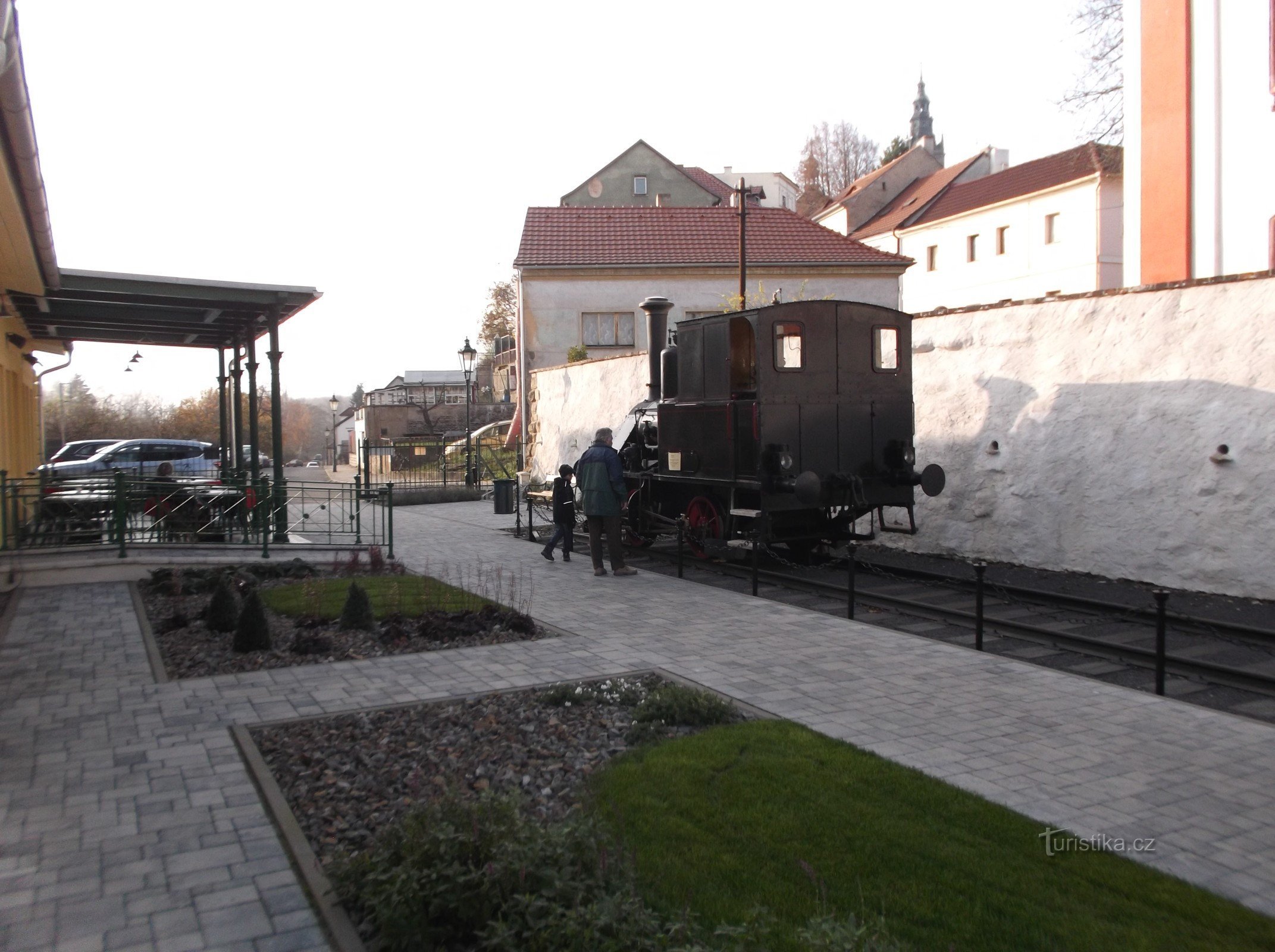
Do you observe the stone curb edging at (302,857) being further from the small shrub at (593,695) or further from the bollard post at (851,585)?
the bollard post at (851,585)

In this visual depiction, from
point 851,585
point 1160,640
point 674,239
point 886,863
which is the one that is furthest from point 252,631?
point 674,239

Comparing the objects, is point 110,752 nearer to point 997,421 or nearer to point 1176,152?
point 997,421

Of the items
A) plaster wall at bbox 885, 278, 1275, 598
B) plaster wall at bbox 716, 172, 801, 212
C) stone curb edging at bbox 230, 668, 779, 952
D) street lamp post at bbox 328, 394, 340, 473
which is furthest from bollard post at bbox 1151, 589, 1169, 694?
Result: plaster wall at bbox 716, 172, 801, 212

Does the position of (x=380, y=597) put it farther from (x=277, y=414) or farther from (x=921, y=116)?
(x=921, y=116)

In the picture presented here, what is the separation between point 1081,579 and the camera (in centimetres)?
1193

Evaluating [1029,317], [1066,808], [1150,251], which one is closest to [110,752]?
[1066,808]

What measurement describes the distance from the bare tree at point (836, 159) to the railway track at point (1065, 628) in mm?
64420

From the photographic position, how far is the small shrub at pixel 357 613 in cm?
918

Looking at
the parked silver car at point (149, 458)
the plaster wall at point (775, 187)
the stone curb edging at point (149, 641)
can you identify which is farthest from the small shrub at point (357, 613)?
the plaster wall at point (775, 187)

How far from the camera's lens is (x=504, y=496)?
22.9 m

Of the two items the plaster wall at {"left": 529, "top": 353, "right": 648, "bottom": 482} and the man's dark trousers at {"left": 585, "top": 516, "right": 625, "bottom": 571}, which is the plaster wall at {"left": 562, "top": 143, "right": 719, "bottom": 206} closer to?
the plaster wall at {"left": 529, "top": 353, "right": 648, "bottom": 482}

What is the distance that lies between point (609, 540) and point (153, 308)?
8.62 meters

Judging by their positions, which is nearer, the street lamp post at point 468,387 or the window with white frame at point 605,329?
the street lamp post at point 468,387

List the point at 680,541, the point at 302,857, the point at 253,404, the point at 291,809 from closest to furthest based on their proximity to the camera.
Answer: the point at 302,857
the point at 291,809
the point at 680,541
the point at 253,404
